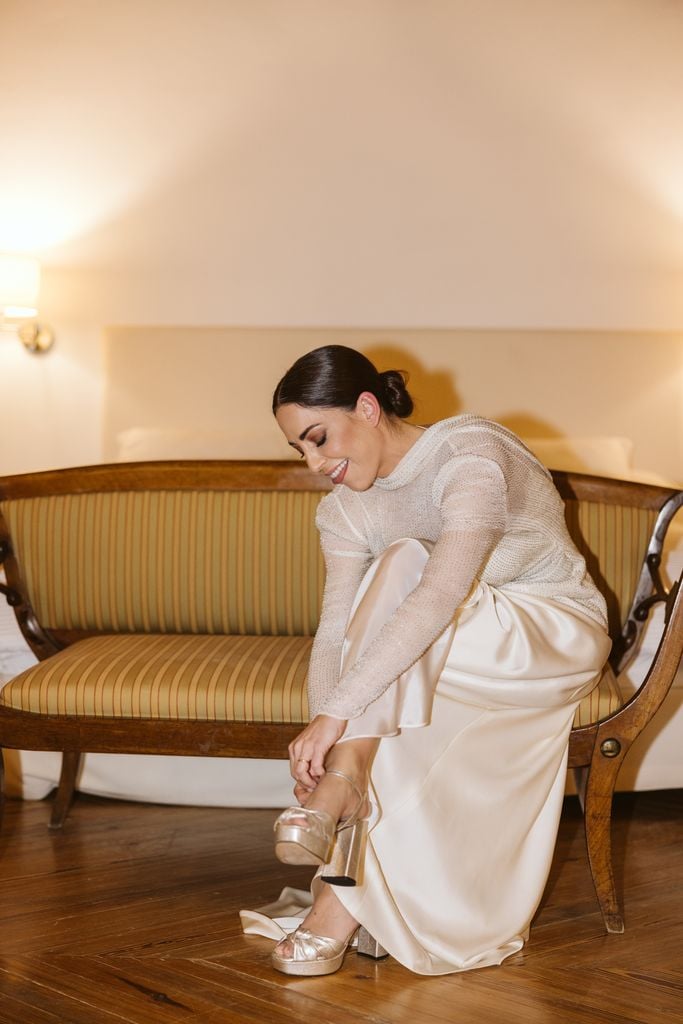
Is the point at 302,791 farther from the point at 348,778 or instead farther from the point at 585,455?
the point at 585,455

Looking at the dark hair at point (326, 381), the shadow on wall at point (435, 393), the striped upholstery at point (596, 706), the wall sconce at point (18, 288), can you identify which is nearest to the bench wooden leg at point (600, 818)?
the striped upholstery at point (596, 706)

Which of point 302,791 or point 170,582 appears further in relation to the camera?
point 170,582

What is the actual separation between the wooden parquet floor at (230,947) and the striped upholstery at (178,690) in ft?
1.19

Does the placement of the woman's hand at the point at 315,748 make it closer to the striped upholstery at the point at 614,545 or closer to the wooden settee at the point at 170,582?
the wooden settee at the point at 170,582

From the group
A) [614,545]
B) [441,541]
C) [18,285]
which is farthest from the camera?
[18,285]

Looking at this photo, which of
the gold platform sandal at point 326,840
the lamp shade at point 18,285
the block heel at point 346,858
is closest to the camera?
the gold platform sandal at point 326,840

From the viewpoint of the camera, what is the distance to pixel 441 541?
1.75 meters

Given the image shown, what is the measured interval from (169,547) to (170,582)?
9 centimetres

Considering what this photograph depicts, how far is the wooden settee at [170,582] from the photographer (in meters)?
2.10

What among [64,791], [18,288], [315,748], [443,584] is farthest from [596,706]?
[18,288]

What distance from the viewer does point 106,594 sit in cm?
269

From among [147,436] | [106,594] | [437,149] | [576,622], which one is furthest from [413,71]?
[576,622]

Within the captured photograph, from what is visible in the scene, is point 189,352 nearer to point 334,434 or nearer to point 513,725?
point 334,434

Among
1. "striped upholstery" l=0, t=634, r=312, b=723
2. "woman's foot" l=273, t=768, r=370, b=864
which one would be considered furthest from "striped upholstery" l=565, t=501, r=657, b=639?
"woman's foot" l=273, t=768, r=370, b=864
